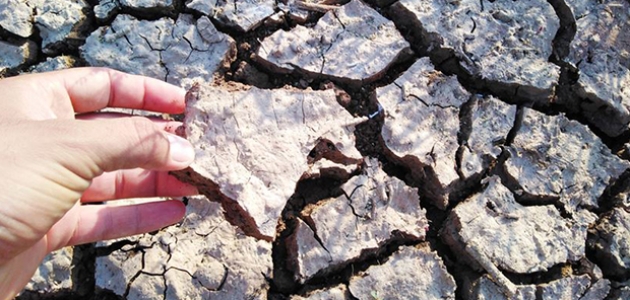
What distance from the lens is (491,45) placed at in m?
2.97

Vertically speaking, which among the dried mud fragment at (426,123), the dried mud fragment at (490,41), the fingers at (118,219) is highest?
the dried mud fragment at (490,41)

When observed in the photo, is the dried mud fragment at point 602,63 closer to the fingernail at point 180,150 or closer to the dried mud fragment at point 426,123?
the dried mud fragment at point 426,123

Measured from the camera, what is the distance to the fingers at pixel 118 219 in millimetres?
2373

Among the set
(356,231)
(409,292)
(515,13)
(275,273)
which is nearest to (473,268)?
(409,292)

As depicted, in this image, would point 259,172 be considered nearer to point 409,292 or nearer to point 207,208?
point 207,208

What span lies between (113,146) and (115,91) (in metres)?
0.62

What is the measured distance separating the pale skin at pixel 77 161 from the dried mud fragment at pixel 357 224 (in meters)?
0.51

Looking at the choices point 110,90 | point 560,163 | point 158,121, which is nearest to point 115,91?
point 110,90

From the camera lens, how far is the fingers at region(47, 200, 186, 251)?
93.4 inches

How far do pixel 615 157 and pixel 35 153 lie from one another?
95.8 inches

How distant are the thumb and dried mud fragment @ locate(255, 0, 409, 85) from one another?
888mm

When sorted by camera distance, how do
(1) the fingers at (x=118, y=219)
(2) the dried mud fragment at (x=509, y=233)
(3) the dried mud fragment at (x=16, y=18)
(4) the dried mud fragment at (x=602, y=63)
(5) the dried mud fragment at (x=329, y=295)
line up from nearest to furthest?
(1) the fingers at (x=118, y=219) → (5) the dried mud fragment at (x=329, y=295) → (2) the dried mud fragment at (x=509, y=233) → (3) the dried mud fragment at (x=16, y=18) → (4) the dried mud fragment at (x=602, y=63)

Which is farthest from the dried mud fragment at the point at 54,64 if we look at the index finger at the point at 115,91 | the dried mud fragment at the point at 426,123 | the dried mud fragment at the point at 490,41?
the dried mud fragment at the point at 490,41

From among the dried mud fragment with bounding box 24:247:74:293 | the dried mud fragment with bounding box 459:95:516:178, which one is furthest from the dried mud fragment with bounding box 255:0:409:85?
the dried mud fragment with bounding box 24:247:74:293
